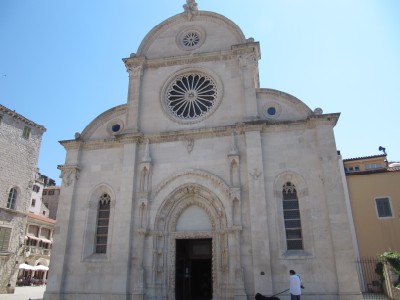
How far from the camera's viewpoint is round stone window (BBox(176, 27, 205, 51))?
19.7 meters

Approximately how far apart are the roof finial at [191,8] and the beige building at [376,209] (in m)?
13.9

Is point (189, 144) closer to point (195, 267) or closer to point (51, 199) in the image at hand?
point (195, 267)

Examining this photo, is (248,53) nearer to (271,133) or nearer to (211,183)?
(271,133)

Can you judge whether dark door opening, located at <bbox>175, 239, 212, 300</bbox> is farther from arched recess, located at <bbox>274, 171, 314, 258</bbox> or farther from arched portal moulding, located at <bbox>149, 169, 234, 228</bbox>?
arched recess, located at <bbox>274, 171, 314, 258</bbox>

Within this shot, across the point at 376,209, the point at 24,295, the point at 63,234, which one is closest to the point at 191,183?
the point at 63,234

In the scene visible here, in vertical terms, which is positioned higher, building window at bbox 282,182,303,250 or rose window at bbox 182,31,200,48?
rose window at bbox 182,31,200,48

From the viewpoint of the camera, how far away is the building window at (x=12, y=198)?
79.5 feet

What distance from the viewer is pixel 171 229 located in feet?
53.9

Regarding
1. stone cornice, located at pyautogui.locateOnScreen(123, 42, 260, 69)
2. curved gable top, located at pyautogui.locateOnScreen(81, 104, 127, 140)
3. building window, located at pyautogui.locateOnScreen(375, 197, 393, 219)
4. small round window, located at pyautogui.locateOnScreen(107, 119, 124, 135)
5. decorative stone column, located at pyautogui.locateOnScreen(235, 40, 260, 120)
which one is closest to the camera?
decorative stone column, located at pyautogui.locateOnScreen(235, 40, 260, 120)

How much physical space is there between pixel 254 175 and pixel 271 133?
2.40 m

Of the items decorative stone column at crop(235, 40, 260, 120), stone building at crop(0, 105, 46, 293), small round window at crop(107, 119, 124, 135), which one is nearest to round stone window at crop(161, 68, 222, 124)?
decorative stone column at crop(235, 40, 260, 120)

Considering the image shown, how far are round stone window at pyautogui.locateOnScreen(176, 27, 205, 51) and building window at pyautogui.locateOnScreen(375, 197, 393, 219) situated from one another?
46.7ft

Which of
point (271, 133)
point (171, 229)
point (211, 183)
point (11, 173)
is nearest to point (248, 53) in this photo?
point (271, 133)

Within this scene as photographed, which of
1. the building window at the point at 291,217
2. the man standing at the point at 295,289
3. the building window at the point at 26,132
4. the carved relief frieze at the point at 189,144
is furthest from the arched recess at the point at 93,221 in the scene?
the building window at the point at 26,132
